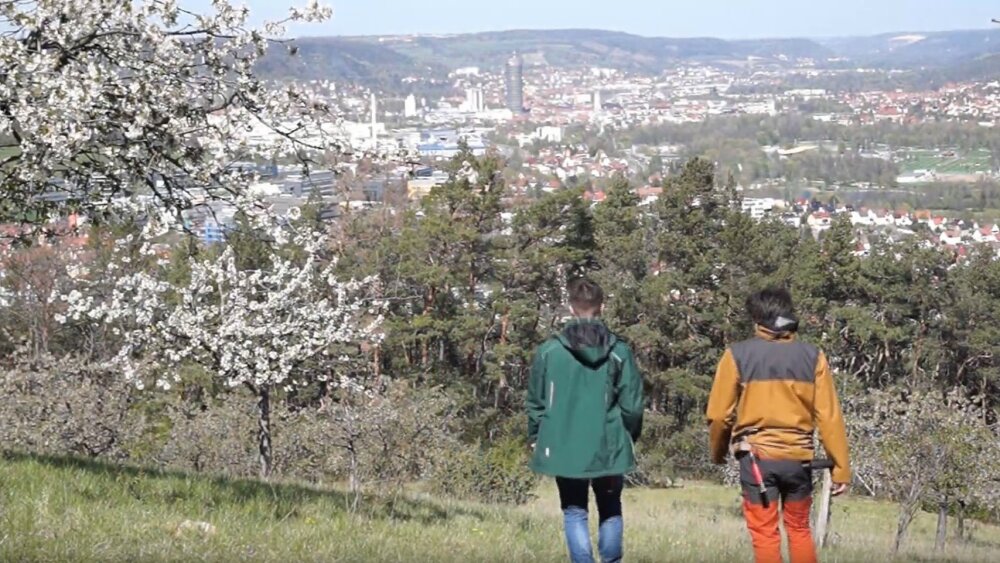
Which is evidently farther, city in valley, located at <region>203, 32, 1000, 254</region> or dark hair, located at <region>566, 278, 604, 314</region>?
city in valley, located at <region>203, 32, 1000, 254</region>

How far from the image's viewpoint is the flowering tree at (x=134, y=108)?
5.80m

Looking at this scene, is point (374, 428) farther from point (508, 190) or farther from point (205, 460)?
point (508, 190)

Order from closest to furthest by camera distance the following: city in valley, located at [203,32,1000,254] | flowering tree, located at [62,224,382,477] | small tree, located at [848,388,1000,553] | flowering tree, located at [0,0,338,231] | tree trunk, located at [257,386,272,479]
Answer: flowering tree, located at [0,0,338,231]
tree trunk, located at [257,386,272,479]
small tree, located at [848,388,1000,553]
flowering tree, located at [62,224,382,477]
city in valley, located at [203,32,1000,254]

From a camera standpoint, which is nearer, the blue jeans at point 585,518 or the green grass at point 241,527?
the blue jeans at point 585,518

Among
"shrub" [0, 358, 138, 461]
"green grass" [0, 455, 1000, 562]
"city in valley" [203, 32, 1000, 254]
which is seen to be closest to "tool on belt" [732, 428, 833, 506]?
"green grass" [0, 455, 1000, 562]

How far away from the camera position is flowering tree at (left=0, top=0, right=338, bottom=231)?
5801 millimetres

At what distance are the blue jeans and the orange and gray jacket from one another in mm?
603

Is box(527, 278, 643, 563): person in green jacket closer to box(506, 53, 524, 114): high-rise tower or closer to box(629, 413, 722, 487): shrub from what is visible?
box(629, 413, 722, 487): shrub

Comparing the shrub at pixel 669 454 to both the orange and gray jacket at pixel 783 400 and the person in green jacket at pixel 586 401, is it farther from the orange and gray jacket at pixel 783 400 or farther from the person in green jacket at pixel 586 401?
the person in green jacket at pixel 586 401

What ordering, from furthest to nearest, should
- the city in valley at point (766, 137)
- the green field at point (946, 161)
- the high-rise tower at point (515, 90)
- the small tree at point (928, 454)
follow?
the high-rise tower at point (515, 90)
the green field at point (946, 161)
the city in valley at point (766, 137)
the small tree at point (928, 454)

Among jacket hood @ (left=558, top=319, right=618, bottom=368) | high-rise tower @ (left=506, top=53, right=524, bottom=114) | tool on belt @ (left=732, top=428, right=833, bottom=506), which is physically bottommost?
high-rise tower @ (left=506, top=53, right=524, bottom=114)

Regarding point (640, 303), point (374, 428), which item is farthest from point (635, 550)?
point (640, 303)

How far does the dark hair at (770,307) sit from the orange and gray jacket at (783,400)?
5 cm

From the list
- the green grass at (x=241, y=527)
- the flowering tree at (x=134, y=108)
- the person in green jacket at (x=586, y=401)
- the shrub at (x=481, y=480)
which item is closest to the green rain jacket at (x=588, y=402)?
the person in green jacket at (x=586, y=401)
